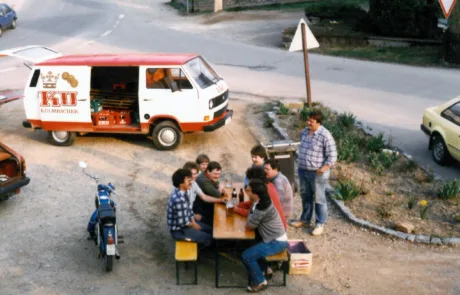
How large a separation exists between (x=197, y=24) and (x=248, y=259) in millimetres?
24762

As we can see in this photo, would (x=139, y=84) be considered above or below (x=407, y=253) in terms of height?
above

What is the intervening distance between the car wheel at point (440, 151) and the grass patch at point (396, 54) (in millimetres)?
9745

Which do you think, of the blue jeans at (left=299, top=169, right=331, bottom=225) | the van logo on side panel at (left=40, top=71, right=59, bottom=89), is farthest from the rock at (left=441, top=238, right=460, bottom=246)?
the van logo on side panel at (left=40, top=71, right=59, bottom=89)

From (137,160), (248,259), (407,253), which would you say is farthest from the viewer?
(137,160)

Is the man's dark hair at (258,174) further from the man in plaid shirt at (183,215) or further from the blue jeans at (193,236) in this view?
the blue jeans at (193,236)

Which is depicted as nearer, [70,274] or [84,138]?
[70,274]

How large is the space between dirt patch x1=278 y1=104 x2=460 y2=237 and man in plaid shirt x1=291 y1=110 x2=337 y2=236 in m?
0.98

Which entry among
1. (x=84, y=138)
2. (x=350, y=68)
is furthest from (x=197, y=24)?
(x=84, y=138)

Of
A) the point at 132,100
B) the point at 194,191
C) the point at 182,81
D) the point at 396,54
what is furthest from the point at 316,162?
the point at 396,54

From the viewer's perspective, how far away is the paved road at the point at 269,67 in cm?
1680

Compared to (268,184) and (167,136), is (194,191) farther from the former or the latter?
(167,136)

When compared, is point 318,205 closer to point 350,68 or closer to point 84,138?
point 84,138

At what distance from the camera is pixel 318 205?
379 inches

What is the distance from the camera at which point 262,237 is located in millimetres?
8078
